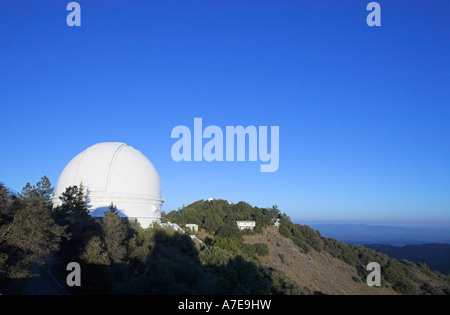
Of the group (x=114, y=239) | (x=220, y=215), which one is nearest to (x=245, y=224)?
(x=220, y=215)

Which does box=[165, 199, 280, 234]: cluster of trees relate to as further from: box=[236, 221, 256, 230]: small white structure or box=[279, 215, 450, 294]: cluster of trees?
box=[279, 215, 450, 294]: cluster of trees

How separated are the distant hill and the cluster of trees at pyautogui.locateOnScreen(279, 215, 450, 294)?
19.6 meters

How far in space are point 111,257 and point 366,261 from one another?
39053 millimetres

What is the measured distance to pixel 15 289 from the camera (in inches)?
424

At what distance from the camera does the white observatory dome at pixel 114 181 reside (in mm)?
24598

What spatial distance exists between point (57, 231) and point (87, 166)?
13.7m

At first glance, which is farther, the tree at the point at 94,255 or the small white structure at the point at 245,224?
the small white structure at the point at 245,224

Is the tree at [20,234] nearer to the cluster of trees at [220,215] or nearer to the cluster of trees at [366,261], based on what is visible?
the cluster of trees at [220,215]

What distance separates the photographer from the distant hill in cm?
5928

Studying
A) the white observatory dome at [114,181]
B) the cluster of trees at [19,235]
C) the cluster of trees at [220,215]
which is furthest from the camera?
the cluster of trees at [220,215]

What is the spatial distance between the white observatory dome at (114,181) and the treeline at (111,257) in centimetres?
545

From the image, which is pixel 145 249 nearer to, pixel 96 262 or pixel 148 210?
pixel 96 262

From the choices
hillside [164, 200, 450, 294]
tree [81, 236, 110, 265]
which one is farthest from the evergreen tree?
hillside [164, 200, 450, 294]

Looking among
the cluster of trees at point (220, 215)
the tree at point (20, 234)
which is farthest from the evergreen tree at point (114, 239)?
the cluster of trees at point (220, 215)
